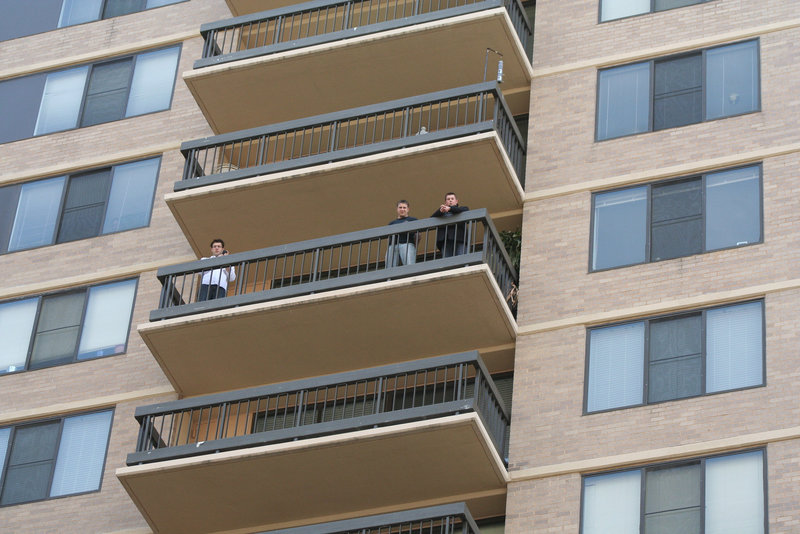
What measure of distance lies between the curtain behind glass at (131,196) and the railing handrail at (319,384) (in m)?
5.50

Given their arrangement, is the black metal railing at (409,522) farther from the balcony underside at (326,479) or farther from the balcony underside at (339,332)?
the balcony underside at (339,332)

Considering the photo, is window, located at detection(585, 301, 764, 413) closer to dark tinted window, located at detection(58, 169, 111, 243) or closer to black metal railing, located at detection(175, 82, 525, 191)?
black metal railing, located at detection(175, 82, 525, 191)

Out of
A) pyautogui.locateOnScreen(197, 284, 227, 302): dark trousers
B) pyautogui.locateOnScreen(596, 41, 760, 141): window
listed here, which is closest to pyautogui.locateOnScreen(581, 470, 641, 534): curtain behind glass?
pyautogui.locateOnScreen(596, 41, 760, 141): window

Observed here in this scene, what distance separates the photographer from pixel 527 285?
29672 mm

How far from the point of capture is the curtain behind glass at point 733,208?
28672 mm

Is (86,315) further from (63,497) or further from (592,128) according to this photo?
(592,128)

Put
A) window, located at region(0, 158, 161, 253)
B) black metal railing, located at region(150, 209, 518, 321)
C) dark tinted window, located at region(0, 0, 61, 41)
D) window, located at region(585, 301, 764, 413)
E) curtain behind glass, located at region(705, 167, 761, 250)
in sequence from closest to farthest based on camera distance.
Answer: window, located at region(585, 301, 764, 413)
curtain behind glass, located at region(705, 167, 761, 250)
black metal railing, located at region(150, 209, 518, 321)
window, located at region(0, 158, 161, 253)
dark tinted window, located at region(0, 0, 61, 41)

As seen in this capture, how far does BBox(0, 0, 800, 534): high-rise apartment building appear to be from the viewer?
27.1 metres

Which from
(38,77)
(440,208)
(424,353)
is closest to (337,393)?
(424,353)

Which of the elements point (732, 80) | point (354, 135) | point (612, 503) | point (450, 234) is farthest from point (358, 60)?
point (612, 503)

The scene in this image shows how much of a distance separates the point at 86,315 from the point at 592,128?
32.1ft

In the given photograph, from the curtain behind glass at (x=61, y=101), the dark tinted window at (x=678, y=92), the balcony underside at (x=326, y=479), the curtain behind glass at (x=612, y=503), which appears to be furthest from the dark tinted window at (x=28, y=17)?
the curtain behind glass at (x=612, y=503)

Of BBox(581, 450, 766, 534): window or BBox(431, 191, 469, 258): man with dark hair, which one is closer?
BBox(581, 450, 766, 534): window

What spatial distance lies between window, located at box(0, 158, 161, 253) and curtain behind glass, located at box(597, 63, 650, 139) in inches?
344
